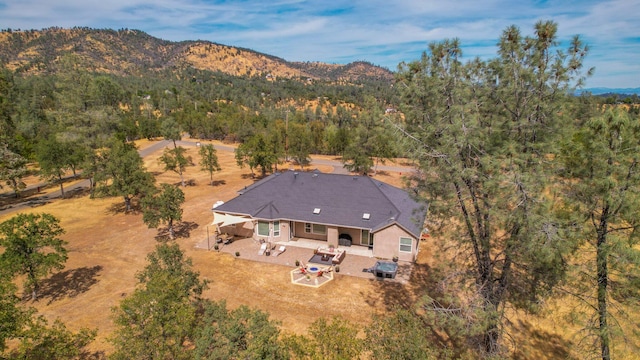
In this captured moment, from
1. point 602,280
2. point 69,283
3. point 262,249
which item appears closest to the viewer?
point 602,280

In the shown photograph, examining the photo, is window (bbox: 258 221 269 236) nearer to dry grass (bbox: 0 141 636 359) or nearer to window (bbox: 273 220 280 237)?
window (bbox: 273 220 280 237)

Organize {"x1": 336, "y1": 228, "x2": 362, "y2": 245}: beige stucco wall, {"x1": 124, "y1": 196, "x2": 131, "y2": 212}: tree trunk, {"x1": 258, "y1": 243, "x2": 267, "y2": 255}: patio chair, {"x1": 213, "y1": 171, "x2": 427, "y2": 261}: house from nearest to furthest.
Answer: {"x1": 213, "y1": 171, "x2": 427, "y2": 261}: house
{"x1": 258, "y1": 243, "x2": 267, "y2": 255}: patio chair
{"x1": 336, "y1": 228, "x2": 362, "y2": 245}: beige stucco wall
{"x1": 124, "y1": 196, "x2": 131, "y2": 212}: tree trunk

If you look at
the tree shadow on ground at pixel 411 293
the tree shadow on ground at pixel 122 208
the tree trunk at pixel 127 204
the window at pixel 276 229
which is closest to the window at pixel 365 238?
the tree shadow on ground at pixel 411 293

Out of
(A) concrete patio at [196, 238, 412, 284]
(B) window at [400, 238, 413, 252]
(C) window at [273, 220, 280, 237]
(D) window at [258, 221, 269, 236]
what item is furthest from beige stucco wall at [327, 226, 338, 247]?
(D) window at [258, 221, 269, 236]

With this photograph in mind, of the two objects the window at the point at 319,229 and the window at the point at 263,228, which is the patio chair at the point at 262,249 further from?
the window at the point at 319,229

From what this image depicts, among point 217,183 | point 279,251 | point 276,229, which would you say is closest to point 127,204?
point 217,183

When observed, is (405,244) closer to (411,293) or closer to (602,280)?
(411,293)

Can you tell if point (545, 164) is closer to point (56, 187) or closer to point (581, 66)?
point (581, 66)
